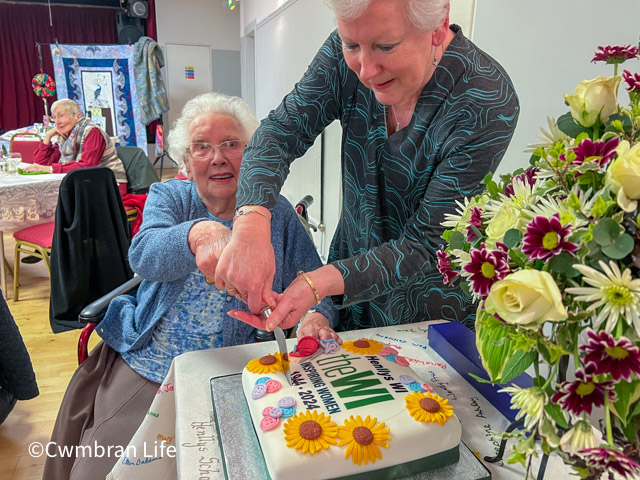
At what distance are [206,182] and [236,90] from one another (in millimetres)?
8702

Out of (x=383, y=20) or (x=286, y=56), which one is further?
(x=286, y=56)

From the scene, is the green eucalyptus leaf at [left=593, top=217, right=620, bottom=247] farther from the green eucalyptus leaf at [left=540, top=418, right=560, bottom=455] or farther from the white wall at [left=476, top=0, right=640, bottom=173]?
the white wall at [left=476, top=0, right=640, bottom=173]

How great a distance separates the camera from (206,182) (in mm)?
1628

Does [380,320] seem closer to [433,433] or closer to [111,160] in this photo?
[433,433]

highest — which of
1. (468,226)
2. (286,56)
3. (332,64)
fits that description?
(286,56)

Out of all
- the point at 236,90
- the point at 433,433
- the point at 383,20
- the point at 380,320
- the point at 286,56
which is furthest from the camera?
the point at 236,90

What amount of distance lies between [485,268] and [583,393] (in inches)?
5.6

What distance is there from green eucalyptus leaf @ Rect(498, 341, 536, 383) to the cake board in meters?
0.30

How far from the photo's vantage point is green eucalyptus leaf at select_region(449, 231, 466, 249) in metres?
0.59

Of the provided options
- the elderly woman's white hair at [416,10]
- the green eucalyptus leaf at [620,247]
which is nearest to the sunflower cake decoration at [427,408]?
the green eucalyptus leaf at [620,247]

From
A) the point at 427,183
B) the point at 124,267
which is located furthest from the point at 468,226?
the point at 124,267

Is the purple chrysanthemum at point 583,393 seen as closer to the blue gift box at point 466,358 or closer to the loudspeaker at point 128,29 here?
the blue gift box at point 466,358

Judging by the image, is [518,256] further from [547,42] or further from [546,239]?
[547,42]

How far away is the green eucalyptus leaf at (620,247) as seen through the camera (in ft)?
1.35
